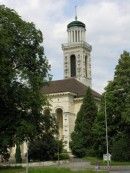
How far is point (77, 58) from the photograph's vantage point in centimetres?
10431

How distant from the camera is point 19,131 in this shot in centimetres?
3703

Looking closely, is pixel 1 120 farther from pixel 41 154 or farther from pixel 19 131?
pixel 41 154

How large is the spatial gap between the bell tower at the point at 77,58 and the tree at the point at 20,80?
205 ft

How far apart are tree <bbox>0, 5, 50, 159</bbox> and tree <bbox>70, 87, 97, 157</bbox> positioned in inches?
1148

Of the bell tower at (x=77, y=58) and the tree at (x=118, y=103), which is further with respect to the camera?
the bell tower at (x=77, y=58)

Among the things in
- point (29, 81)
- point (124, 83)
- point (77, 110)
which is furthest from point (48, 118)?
point (77, 110)

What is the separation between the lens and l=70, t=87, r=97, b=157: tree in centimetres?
6906

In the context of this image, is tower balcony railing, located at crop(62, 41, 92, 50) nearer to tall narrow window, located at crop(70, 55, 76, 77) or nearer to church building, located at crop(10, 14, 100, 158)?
church building, located at crop(10, 14, 100, 158)

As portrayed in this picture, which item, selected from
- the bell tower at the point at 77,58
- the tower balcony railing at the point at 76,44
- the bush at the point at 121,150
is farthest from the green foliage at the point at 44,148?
the tower balcony railing at the point at 76,44

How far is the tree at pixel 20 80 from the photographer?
36.9 meters

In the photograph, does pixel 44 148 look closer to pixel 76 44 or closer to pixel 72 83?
pixel 72 83

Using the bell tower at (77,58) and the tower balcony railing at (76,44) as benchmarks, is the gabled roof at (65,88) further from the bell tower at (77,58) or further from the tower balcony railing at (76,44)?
the tower balcony railing at (76,44)

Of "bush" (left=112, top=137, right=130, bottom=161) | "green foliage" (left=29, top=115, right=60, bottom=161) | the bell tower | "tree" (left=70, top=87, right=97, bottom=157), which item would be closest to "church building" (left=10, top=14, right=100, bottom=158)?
the bell tower

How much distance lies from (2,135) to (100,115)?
20.2 m
